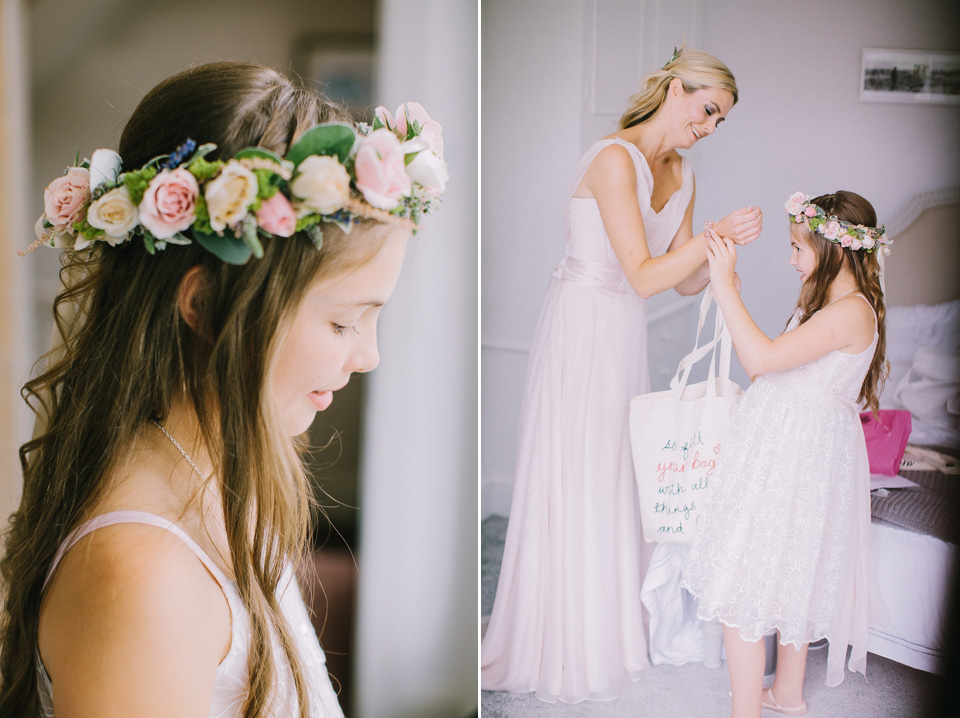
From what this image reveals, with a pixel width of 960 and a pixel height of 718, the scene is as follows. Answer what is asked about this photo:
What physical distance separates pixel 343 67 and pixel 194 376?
0.96 metres

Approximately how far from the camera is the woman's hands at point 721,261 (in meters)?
1.19

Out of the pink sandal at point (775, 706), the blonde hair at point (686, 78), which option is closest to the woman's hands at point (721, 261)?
the blonde hair at point (686, 78)

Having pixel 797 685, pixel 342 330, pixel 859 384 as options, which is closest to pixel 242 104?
pixel 342 330

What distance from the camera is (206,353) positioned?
0.76m

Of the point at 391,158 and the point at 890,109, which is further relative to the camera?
the point at 890,109

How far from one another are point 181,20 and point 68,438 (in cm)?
110

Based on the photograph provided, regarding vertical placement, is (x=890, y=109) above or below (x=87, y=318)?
above

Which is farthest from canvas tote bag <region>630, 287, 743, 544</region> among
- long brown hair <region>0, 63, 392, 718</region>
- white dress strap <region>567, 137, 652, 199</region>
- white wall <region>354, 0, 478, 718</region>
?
long brown hair <region>0, 63, 392, 718</region>

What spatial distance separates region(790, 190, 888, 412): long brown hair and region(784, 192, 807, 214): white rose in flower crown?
0.06 feet

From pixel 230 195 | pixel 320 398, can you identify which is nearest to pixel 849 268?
pixel 320 398

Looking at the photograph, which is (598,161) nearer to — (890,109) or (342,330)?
(890,109)

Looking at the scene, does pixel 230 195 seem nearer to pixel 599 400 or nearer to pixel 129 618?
pixel 129 618

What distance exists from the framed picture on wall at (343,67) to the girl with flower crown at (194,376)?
0.70 m

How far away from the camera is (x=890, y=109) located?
119 cm
